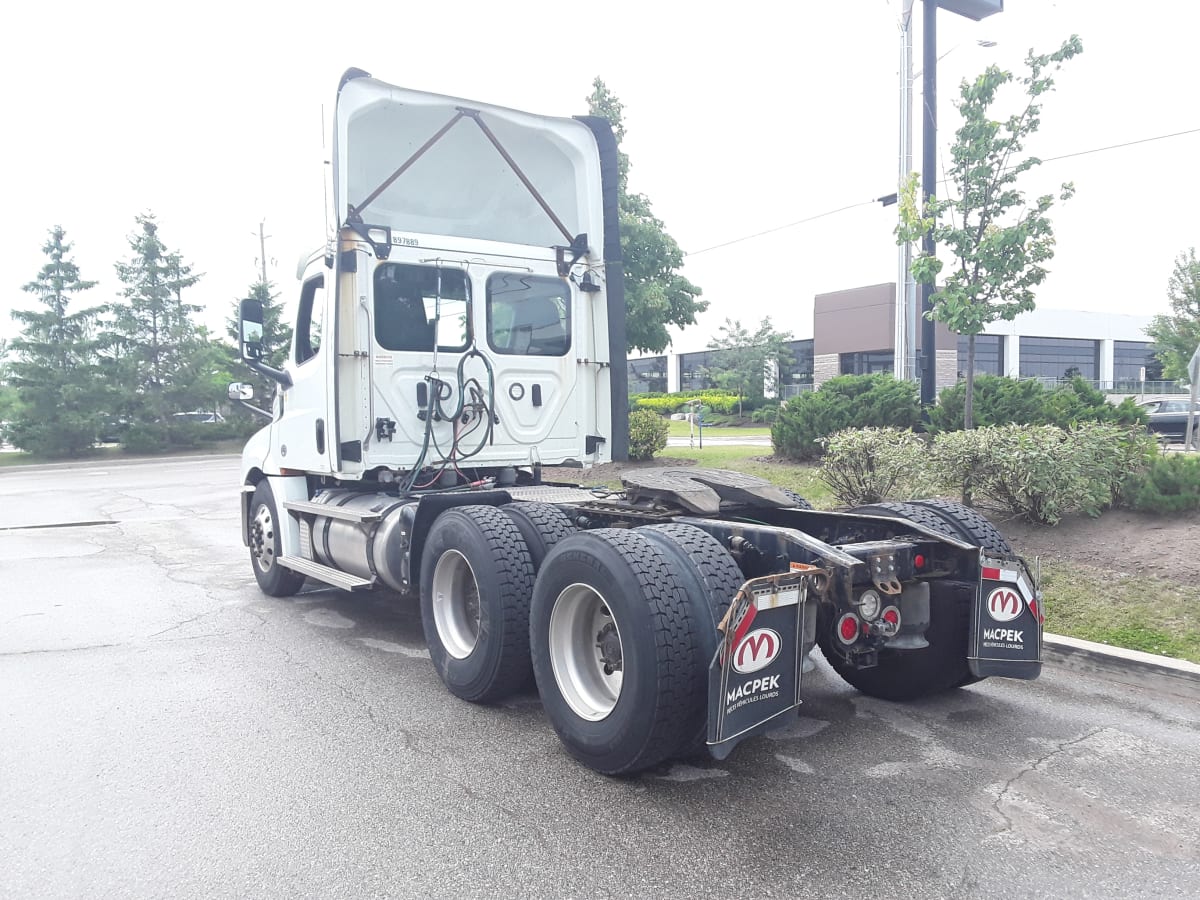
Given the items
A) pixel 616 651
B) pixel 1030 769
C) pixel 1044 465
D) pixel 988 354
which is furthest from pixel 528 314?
pixel 988 354

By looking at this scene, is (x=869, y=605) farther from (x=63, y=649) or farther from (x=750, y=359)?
(x=750, y=359)

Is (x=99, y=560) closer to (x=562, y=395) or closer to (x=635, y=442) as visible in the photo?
(x=562, y=395)

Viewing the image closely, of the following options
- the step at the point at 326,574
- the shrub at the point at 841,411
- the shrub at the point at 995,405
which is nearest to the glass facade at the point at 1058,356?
the shrub at the point at 841,411

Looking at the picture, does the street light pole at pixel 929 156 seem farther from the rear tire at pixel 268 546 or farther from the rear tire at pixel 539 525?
the rear tire at pixel 268 546

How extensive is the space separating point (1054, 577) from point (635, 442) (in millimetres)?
9905

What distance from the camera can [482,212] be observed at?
23.2 feet

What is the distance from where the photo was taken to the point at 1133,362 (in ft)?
183

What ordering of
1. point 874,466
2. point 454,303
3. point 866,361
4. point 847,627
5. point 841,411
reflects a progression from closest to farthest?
point 847,627 → point 454,303 → point 874,466 → point 841,411 → point 866,361

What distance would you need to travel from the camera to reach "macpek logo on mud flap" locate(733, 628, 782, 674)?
3.37 metres

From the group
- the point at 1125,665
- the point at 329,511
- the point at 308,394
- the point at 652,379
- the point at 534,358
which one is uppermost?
the point at 652,379

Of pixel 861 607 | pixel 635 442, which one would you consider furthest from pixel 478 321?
pixel 635 442

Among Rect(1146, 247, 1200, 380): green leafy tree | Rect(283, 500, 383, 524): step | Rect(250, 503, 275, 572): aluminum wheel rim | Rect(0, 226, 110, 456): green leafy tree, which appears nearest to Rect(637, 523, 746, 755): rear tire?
Rect(283, 500, 383, 524): step

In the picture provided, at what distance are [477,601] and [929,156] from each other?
9.94 m

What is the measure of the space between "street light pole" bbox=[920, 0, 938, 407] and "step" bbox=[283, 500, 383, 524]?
8056mm
